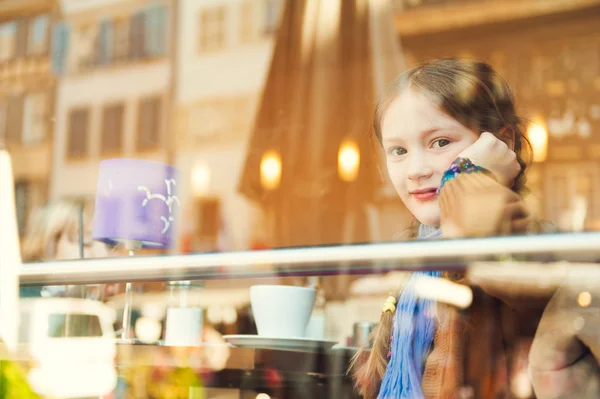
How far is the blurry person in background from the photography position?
86cm

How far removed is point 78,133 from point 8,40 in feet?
3.44

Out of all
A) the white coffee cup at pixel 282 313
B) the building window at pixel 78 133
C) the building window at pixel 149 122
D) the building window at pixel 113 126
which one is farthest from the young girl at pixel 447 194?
the building window at pixel 149 122

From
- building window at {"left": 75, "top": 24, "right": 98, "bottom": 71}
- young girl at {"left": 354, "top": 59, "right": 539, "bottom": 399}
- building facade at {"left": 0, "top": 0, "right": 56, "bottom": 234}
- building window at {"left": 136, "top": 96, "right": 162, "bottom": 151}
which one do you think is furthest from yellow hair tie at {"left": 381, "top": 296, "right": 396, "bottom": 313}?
building window at {"left": 75, "top": 24, "right": 98, "bottom": 71}

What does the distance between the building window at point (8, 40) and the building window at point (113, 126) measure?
64cm

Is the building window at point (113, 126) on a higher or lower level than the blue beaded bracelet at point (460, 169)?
higher

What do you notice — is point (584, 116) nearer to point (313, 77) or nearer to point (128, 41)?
point (313, 77)

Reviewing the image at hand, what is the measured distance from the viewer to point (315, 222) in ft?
9.30

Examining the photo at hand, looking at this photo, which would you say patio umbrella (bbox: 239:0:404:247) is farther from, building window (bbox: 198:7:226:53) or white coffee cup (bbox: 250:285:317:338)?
white coffee cup (bbox: 250:285:317:338)

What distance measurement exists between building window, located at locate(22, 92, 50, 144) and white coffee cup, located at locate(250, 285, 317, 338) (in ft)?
9.09

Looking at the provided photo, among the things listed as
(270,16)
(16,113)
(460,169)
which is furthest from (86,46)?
(460,169)

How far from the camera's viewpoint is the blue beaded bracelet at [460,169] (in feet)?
2.49

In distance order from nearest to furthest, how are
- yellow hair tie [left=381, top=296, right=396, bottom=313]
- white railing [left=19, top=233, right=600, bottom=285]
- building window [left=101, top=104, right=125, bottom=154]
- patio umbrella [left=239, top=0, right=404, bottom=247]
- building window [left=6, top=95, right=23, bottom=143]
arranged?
1. white railing [left=19, top=233, right=600, bottom=285]
2. yellow hair tie [left=381, top=296, right=396, bottom=313]
3. patio umbrella [left=239, top=0, right=404, bottom=247]
4. building window [left=6, top=95, right=23, bottom=143]
5. building window [left=101, top=104, right=125, bottom=154]

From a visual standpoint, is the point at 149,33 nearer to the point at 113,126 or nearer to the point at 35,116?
the point at 113,126

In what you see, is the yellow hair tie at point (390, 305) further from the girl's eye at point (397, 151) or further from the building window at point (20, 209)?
the building window at point (20, 209)
